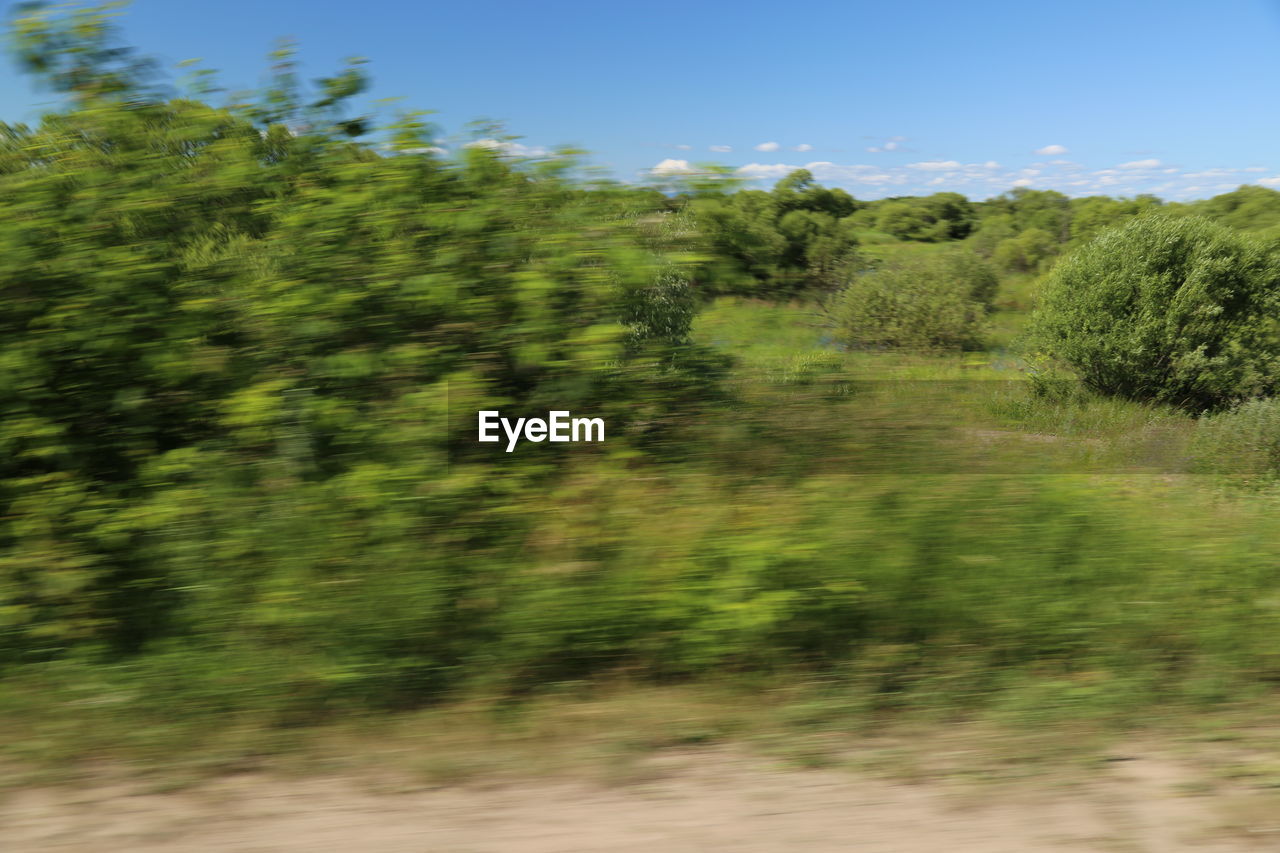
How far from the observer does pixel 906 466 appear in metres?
4.33

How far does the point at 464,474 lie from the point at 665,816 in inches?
67.4

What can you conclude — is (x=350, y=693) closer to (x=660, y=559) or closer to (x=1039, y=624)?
(x=660, y=559)

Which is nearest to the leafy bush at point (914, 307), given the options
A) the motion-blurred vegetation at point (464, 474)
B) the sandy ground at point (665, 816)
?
the motion-blurred vegetation at point (464, 474)

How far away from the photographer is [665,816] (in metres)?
3.04

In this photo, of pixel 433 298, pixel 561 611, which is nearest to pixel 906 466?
pixel 561 611

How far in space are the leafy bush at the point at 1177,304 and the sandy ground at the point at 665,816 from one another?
48.6ft

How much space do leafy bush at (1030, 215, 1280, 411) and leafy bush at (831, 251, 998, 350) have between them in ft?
31.5

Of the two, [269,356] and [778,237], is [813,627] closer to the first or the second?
[778,237]

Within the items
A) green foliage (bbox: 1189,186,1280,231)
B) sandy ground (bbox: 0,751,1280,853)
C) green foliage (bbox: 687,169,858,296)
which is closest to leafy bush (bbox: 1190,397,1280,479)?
green foliage (bbox: 687,169,858,296)

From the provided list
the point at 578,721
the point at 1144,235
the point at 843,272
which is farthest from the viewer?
the point at 1144,235

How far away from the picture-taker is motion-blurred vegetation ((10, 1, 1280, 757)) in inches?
149

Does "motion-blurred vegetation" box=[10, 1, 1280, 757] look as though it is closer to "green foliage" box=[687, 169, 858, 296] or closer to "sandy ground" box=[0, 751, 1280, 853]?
"green foliage" box=[687, 169, 858, 296]

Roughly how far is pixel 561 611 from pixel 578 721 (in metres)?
0.45

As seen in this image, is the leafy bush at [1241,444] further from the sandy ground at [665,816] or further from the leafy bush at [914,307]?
the sandy ground at [665,816]
